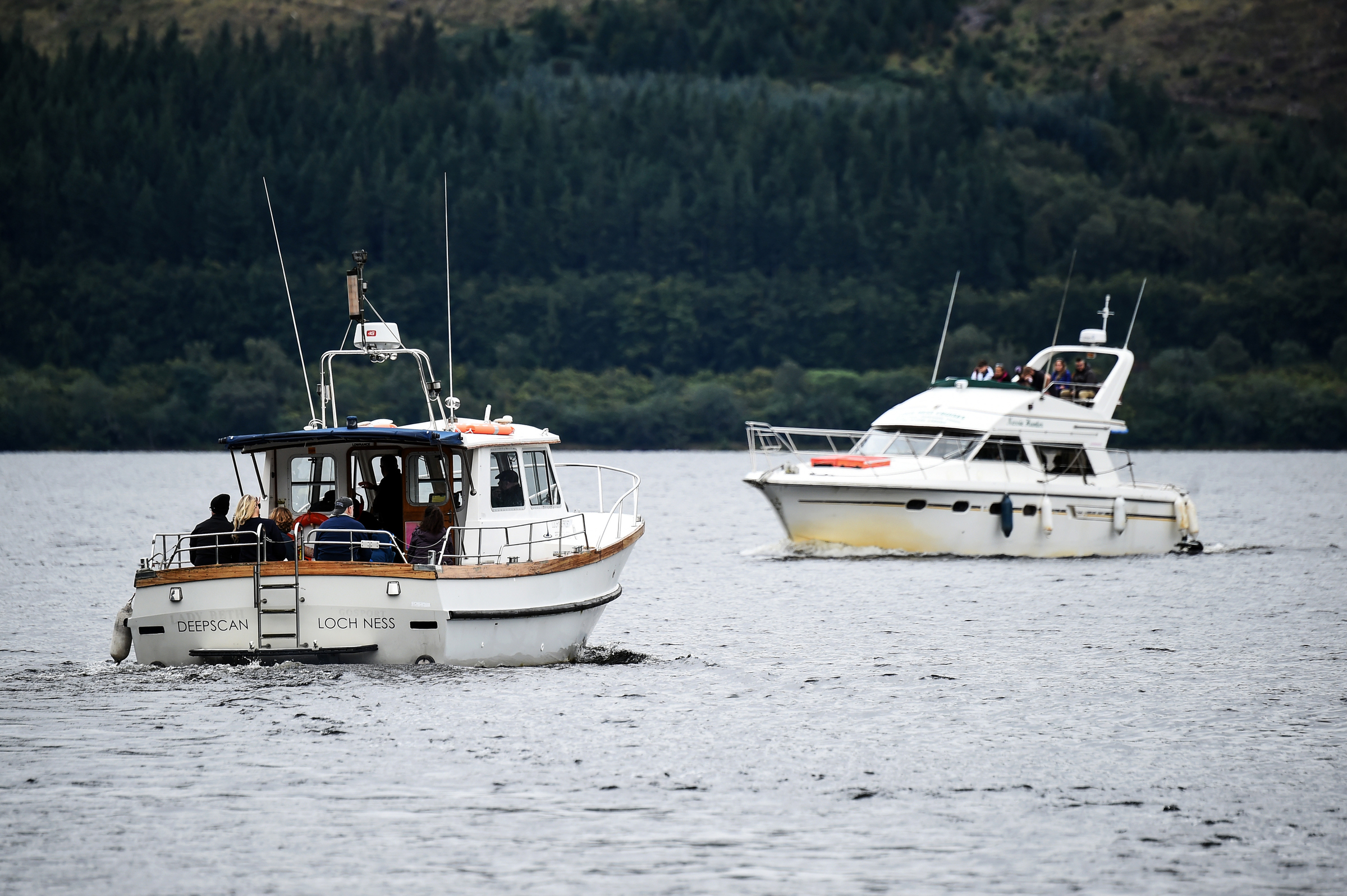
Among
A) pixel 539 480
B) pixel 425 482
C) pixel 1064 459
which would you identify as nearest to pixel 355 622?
pixel 425 482

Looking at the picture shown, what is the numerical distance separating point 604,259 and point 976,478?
13094 centimetres

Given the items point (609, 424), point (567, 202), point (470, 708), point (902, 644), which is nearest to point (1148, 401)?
point (609, 424)

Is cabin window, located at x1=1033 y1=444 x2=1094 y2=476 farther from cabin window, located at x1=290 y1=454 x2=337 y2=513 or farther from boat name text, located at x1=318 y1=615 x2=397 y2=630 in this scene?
boat name text, located at x1=318 y1=615 x2=397 y2=630

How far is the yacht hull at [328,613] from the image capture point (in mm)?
20078

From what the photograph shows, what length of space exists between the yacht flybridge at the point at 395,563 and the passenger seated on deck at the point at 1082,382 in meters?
17.9

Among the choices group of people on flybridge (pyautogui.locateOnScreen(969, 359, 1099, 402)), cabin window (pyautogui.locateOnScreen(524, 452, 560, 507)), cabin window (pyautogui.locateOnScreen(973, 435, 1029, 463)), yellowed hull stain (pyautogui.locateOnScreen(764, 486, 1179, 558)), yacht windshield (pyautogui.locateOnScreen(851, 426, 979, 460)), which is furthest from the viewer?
group of people on flybridge (pyautogui.locateOnScreen(969, 359, 1099, 402))

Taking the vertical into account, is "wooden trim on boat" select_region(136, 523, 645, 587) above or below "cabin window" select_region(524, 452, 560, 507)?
below

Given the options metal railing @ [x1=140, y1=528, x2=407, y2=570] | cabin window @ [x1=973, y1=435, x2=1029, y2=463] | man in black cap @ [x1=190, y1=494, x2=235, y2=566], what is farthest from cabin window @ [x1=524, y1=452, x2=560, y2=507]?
cabin window @ [x1=973, y1=435, x2=1029, y2=463]

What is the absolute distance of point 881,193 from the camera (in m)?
174

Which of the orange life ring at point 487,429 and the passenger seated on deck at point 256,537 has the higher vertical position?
the orange life ring at point 487,429

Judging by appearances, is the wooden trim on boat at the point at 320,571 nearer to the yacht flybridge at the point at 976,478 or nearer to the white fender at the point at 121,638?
the white fender at the point at 121,638

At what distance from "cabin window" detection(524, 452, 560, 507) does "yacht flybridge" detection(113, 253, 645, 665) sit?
0.09ft

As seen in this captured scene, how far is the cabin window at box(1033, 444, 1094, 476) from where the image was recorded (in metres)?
39.3

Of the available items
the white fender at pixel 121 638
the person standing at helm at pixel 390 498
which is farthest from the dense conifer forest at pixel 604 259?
the white fender at pixel 121 638
